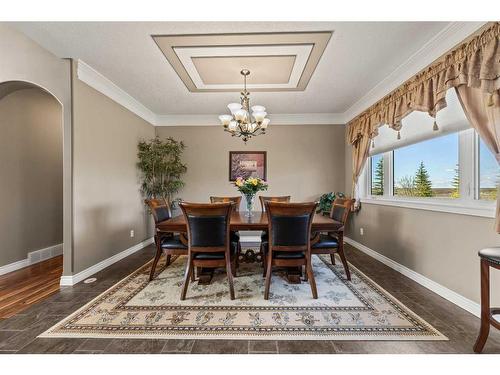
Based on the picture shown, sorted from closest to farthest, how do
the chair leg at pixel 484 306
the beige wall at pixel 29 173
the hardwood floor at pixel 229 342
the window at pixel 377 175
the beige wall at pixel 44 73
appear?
the chair leg at pixel 484 306 < the hardwood floor at pixel 229 342 < the beige wall at pixel 44 73 < the beige wall at pixel 29 173 < the window at pixel 377 175

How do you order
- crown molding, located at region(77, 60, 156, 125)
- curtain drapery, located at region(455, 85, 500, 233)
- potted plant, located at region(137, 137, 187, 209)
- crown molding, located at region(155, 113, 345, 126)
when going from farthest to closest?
1. crown molding, located at region(155, 113, 345, 126)
2. potted plant, located at region(137, 137, 187, 209)
3. crown molding, located at region(77, 60, 156, 125)
4. curtain drapery, located at region(455, 85, 500, 233)

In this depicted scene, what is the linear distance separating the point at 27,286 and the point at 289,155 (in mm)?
4203

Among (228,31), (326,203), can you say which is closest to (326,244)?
(326,203)

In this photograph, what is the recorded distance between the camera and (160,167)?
4242mm

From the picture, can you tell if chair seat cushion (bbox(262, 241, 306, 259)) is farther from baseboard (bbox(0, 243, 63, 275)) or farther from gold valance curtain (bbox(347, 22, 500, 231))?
baseboard (bbox(0, 243, 63, 275))

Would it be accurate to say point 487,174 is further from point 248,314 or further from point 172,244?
point 172,244

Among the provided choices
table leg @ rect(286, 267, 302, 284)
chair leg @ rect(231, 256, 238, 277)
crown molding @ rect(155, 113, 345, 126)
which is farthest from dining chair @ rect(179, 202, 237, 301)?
crown molding @ rect(155, 113, 345, 126)

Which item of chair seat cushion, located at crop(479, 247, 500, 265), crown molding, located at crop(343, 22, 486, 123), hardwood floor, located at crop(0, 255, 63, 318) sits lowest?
hardwood floor, located at crop(0, 255, 63, 318)

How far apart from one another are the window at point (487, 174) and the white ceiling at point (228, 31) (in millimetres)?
1019

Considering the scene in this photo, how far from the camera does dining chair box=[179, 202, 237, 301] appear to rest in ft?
6.83

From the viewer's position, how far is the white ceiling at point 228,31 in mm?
2041

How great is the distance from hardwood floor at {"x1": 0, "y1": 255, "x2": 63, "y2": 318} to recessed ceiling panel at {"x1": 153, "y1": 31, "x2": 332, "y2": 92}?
9.01 ft

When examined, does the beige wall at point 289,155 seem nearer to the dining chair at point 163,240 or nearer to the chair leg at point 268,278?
the dining chair at point 163,240

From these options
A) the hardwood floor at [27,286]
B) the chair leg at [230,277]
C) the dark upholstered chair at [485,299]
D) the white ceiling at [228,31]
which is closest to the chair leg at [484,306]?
the dark upholstered chair at [485,299]
